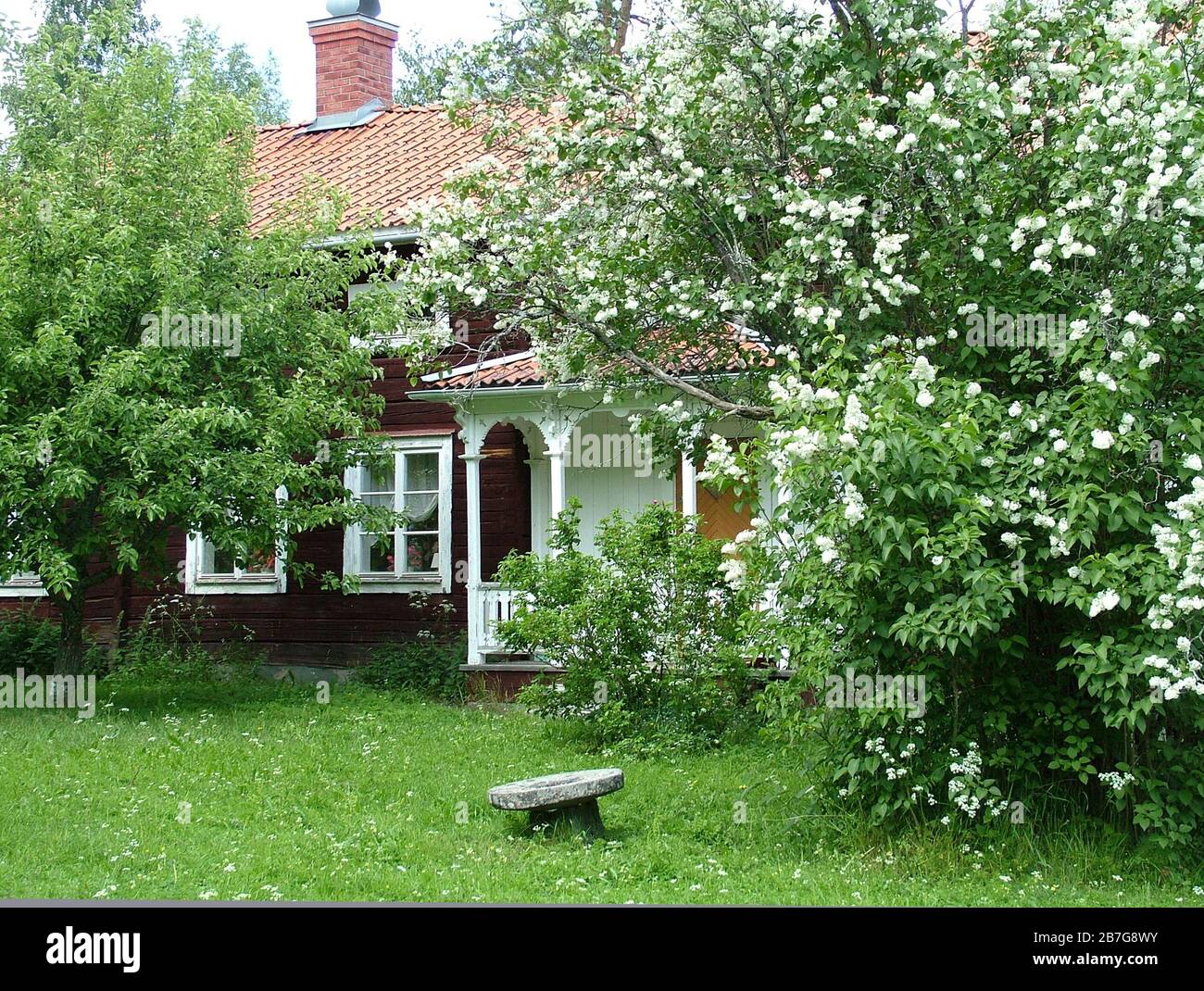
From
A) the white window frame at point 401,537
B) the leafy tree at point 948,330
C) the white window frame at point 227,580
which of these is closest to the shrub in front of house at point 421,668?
the white window frame at point 401,537

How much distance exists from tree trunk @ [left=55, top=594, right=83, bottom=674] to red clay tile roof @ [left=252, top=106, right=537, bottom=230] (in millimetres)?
5050

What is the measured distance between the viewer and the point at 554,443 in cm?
1385

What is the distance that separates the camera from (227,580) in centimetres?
1725

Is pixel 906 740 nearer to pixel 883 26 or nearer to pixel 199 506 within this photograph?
pixel 883 26

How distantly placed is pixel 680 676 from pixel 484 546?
5379mm

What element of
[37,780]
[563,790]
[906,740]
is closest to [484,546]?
[37,780]

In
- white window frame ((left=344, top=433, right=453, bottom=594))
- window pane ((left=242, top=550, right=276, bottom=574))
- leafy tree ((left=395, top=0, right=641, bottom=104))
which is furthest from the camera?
white window frame ((left=344, top=433, right=453, bottom=594))

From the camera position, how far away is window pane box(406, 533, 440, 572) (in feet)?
53.4

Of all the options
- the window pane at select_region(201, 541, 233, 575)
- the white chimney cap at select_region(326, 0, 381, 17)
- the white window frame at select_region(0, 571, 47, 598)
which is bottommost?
the white window frame at select_region(0, 571, 47, 598)

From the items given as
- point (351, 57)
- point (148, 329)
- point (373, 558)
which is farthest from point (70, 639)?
point (351, 57)

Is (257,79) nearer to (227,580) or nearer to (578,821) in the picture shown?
(227,580)

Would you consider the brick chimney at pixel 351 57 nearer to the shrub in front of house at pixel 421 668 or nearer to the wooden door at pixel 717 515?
the wooden door at pixel 717 515

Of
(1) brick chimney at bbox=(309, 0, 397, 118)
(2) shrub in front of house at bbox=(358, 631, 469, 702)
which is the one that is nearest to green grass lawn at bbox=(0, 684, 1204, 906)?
(2) shrub in front of house at bbox=(358, 631, 469, 702)

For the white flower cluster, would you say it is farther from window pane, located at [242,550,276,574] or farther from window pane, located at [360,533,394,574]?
window pane, located at [360,533,394,574]
